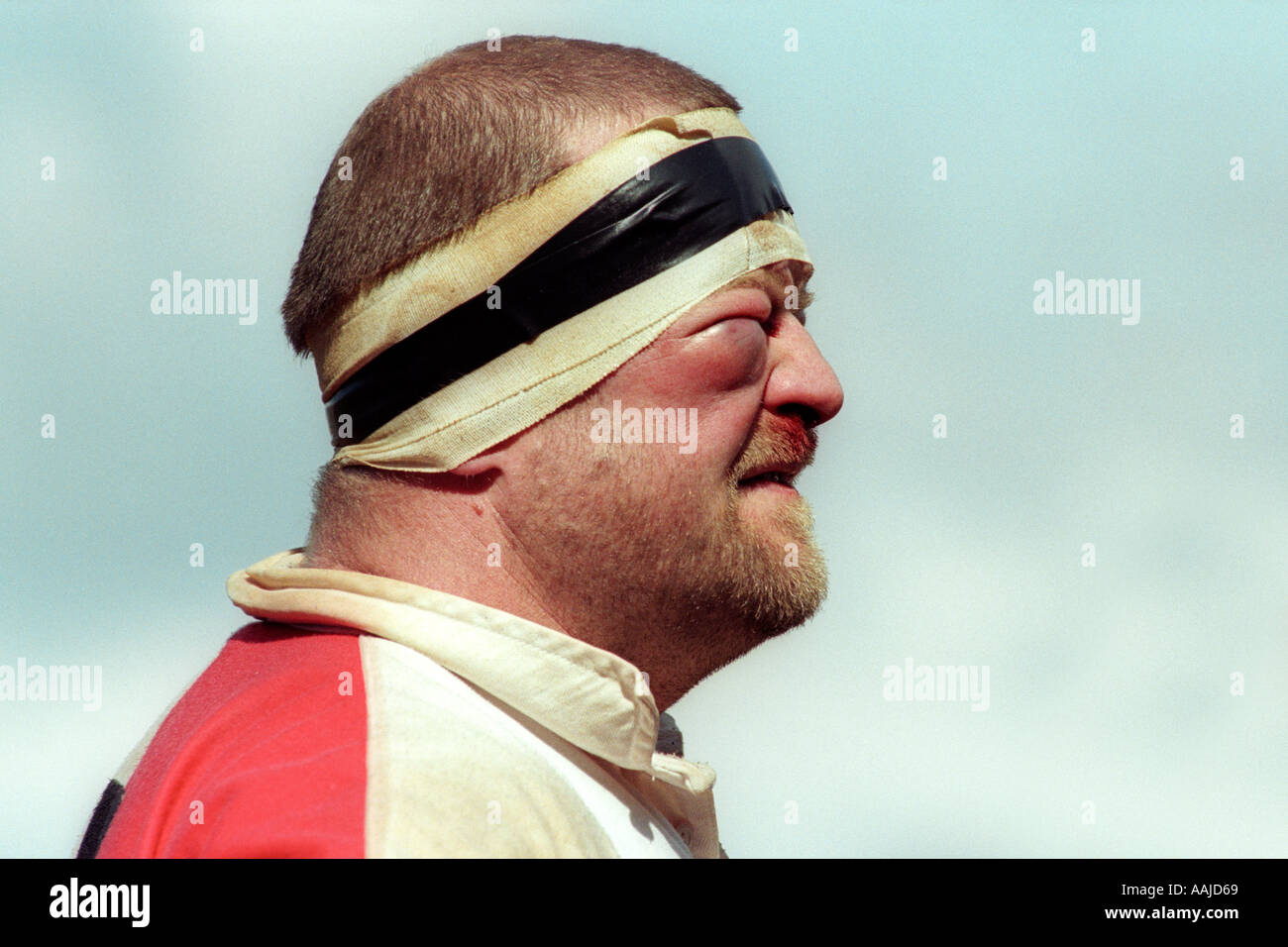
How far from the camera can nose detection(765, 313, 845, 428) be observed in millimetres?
3865

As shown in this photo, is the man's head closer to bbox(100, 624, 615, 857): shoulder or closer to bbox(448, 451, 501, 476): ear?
bbox(448, 451, 501, 476): ear

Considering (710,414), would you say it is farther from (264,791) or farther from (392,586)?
(264,791)

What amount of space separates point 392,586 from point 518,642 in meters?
0.31

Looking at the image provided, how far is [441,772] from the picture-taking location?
2588 mm

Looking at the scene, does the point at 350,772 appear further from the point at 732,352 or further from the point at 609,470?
the point at 732,352

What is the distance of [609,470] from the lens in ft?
11.7

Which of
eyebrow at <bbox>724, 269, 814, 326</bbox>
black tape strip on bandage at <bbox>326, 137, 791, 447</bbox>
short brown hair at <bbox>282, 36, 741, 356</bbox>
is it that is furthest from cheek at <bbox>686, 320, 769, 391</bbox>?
short brown hair at <bbox>282, 36, 741, 356</bbox>

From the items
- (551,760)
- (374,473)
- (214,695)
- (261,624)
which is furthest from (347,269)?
(551,760)

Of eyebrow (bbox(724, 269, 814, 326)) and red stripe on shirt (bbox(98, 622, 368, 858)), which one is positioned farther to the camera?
eyebrow (bbox(724, 269, 814, 326))

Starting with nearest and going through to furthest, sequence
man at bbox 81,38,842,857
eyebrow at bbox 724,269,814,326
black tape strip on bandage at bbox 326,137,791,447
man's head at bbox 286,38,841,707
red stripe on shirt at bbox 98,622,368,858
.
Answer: red stripe on shirt at bbox 98,622,368,858 < man at bbox 81,38,842,857 < man's head at bbox 286,38,841,707 < black tape strip on bandage at bbox 326,137,791,447 < eyebrow at bbox 724,269,814,326

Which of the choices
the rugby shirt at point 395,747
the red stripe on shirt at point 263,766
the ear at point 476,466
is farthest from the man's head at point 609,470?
the red stripe on shirt at point 263,766

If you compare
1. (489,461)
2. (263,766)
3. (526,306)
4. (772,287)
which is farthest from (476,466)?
(263,766)

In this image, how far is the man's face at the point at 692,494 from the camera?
11.6 feet

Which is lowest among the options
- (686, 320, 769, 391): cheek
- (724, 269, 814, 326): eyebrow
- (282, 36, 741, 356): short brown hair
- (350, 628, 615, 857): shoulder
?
(350, 628, 615, 857): shoulder
